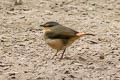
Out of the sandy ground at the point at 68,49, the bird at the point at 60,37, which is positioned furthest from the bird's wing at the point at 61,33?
the sandy ground at the point at 68,49

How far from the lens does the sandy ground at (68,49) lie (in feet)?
22.1

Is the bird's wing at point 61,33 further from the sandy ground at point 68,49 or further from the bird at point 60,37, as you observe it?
the sandy ground at point 68,49

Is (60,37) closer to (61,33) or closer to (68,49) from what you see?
(61,33)

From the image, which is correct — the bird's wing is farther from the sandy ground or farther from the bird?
the sandy ground

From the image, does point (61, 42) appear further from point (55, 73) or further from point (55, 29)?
point (55, 73)

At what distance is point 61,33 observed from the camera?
732 cm

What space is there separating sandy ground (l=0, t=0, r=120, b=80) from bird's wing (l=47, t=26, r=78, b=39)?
0.46 meters

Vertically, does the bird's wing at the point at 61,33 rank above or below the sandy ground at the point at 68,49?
above

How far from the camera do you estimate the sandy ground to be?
Answer: 6.75m

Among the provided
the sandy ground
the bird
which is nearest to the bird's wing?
the bird

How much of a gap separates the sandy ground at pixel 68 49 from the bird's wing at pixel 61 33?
1.52 ft

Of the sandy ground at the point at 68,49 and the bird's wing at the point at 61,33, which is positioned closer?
the sandy ground at the point at 68,49

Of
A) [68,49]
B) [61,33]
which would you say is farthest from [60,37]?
[68,49]

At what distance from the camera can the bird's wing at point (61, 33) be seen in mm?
7215
